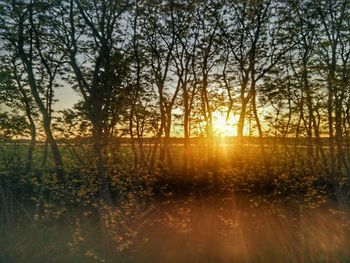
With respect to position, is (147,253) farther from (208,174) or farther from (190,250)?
(208,174)

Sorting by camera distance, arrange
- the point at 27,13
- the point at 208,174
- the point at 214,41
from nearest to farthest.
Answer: the point at 208,174, the point at 27,13, the point at 214,41

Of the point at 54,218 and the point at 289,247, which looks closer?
the point at 289,247

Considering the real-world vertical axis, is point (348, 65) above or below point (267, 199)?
above

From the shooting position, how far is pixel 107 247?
5547mm

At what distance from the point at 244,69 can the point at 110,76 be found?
453cm

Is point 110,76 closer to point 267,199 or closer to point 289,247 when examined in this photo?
point 267,199

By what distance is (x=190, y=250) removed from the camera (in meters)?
5.82

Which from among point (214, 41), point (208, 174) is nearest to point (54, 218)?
point (208, 174)

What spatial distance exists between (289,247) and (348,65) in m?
5.30

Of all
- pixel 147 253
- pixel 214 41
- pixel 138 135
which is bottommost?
pixel 147 253

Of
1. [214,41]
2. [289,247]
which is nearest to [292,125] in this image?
[214,41]

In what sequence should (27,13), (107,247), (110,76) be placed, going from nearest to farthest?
(107,247)
(110,76)
(27,13)

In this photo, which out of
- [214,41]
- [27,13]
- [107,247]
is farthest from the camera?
[214,41]

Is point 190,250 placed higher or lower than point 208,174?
lower
